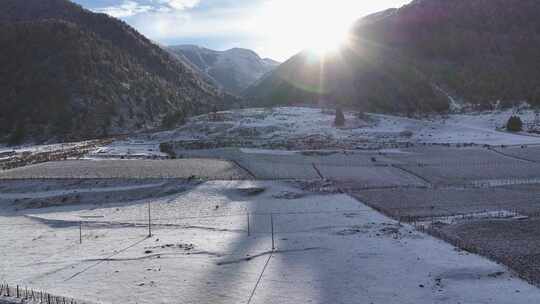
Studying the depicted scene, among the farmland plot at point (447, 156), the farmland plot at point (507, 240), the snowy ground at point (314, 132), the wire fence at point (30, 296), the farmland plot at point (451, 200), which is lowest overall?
Answer: the wire fence at point (30, 296)

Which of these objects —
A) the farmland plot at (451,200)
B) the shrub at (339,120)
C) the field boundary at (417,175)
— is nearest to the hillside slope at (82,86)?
the shrub at (339,120)

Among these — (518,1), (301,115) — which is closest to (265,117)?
(301,115)

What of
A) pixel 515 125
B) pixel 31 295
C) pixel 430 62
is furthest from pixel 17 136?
pixel 430 62

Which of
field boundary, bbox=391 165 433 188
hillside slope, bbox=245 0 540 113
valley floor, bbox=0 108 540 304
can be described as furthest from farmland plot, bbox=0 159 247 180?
hillside slope, bbox=245 0 540 113

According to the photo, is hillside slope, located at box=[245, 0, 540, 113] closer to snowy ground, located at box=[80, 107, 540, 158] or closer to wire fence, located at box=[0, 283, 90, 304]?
snowy ground, located at box=[80, 107, 540, 158]

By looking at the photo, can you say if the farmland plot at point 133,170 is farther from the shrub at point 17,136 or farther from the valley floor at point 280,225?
the shrub at point 17,136

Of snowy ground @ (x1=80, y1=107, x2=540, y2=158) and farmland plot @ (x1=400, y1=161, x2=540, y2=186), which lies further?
snowy ground @ (x1=80, y1=107, x2=540, y2=158)

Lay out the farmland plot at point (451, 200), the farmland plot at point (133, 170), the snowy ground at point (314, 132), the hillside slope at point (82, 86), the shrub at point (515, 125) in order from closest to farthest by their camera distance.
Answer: the farmland plot at point (451, 200), the farmland plot at point (133, 170), the snowy ground at point (314, 132), the shrub at point (515, 125), the hillside slope at point (82, 86)
